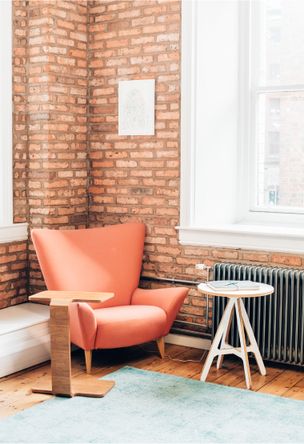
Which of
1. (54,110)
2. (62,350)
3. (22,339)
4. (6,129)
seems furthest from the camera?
(54,110)

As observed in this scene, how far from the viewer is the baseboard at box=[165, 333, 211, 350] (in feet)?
17.1

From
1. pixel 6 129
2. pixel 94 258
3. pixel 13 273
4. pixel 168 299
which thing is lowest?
pixel 168 299

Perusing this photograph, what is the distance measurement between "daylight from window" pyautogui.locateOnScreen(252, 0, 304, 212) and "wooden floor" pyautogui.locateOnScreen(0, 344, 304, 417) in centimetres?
129

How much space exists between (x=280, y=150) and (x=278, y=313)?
4.33ft

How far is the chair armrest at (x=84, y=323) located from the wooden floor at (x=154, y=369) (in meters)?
0.22

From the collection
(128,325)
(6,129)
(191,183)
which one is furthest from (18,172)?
(128,325)

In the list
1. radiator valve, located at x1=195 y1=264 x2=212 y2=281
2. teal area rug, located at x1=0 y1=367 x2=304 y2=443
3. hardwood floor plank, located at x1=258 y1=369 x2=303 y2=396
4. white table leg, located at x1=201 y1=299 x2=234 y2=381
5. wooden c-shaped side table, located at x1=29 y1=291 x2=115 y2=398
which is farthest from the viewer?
radiator valve, located at x1=195 y1=264 x2=212 y2=281

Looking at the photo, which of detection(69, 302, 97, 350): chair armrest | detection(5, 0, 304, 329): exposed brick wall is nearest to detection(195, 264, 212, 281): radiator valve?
detection(5, 0, 304, 329): exposed brick wall

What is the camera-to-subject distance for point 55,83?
541 centimetres

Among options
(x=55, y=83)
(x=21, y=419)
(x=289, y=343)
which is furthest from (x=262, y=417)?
(x=55, y=83)

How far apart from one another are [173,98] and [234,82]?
0.54 m

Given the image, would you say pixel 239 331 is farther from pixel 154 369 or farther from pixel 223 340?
pixel 154 369

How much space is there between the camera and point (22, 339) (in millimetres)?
4738

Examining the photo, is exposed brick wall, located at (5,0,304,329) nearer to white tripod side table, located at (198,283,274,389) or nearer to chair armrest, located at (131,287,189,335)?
chair armrest, located at (131,287,189,335)
